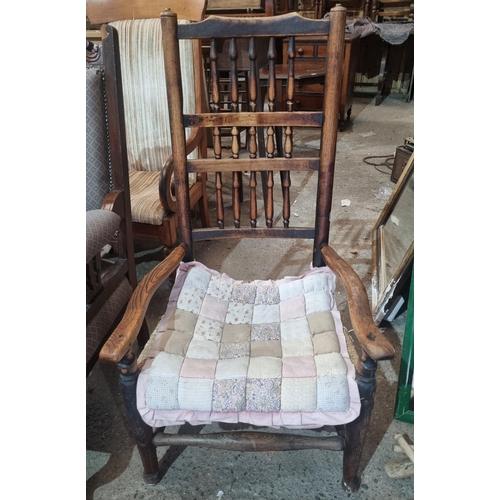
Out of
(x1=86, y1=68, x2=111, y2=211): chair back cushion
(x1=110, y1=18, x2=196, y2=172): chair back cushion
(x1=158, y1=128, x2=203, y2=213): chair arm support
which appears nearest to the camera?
(x1=86, y1=68, x2=111, y2=211): chair back cushion

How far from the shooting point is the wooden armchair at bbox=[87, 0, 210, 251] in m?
2.00

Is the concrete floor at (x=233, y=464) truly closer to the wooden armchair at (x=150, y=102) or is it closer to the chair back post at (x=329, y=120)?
the wooden armchair at (x=150, y=102)

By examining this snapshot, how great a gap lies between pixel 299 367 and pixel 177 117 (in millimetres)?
809

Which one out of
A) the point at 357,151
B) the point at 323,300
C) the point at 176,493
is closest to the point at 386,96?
the point at 357,151

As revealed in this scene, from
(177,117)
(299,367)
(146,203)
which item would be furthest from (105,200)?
(299,367)

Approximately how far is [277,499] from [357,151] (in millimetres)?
3484

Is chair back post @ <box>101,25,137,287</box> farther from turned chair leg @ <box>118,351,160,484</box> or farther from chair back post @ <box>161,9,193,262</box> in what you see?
turned chair leg @ <box>118,351,160,484</box>

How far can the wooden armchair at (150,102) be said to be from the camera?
6.57 feet

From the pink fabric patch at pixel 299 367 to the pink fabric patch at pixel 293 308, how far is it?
183 millimetres

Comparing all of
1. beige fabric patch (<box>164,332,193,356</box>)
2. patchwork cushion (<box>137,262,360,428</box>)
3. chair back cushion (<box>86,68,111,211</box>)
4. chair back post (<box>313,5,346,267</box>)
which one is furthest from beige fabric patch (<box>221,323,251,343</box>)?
chair back cushion (<box>86,68,111,211</box>)

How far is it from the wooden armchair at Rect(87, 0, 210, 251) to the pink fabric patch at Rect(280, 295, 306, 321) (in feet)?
2.86

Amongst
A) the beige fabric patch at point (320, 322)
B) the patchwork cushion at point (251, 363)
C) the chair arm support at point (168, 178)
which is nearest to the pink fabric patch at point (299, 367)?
the patchwork cushion at point (251, 363)

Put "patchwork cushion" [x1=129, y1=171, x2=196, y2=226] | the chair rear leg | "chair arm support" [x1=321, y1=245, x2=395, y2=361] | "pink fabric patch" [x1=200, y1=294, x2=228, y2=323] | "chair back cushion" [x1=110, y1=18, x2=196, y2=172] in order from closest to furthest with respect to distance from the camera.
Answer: "chair arm support" [x1=321, y1=245, x2=395, y2=361], "pink fabric patch" [x1=200, y1=294, x2=228, y2=323], "patchwork cushion" [x1=129, y1=171, x2=196, y2=226], "chair back cushion" [x1=110, y1=18, x2=196, y2=172], the chair rear leg

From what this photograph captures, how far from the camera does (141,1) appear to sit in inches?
84.1
